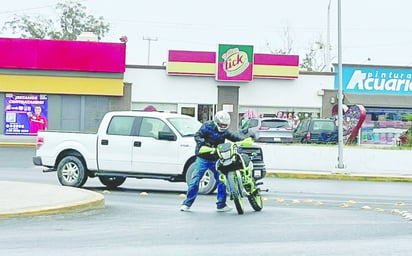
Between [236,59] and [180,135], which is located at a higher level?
[236,59]

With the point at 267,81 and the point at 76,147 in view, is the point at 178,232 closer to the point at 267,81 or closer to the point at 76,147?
the point at 76,147

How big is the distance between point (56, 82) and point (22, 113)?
2.37m

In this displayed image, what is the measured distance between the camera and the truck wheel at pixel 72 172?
55.6ft

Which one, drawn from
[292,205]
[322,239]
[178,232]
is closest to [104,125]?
[292,205]

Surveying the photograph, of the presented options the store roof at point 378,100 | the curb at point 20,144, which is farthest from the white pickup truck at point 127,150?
the store roof at point 378,100

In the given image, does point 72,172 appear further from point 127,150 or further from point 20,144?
point 20,144

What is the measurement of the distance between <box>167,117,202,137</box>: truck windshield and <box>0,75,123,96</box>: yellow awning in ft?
75.4

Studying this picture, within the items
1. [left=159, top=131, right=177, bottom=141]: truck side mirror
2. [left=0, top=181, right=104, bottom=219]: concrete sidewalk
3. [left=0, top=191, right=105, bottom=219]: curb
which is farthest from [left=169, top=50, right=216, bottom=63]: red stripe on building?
[left=0, top=191, right=105, bottom=219]: curb

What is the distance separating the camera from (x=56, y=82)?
39375 millimetres

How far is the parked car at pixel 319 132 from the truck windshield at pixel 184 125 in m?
15.7

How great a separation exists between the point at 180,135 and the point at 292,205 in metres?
3.13

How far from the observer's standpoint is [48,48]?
129ft

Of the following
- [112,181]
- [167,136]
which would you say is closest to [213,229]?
[167,136]

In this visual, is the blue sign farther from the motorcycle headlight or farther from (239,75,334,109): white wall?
the motorcycle headlight
